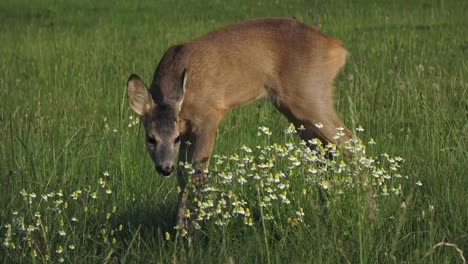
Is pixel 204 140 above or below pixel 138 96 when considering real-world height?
below

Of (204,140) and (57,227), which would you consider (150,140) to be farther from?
(57,227)

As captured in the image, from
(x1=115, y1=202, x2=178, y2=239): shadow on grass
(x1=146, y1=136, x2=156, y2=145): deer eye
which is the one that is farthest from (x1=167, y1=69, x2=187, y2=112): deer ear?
(x1=115, y1=202, x2=178, y2=239): shadow on grass

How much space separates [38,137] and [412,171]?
253 centimetres

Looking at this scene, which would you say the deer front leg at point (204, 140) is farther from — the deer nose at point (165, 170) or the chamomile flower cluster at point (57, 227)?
the chamomile flower cluster at point (57, 227)

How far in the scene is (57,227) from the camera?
4676 millimetres

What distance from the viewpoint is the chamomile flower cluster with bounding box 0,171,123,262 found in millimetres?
4320

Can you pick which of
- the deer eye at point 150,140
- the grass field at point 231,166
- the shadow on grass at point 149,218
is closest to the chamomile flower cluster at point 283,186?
the grass field at point 231,166

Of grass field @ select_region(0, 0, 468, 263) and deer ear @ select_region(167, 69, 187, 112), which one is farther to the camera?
deer ear @ select_region(167, 69, 187, 112)

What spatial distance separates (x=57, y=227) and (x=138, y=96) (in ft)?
3.95

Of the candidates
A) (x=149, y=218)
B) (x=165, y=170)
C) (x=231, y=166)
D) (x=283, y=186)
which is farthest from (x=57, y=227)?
(x=231, y=166)

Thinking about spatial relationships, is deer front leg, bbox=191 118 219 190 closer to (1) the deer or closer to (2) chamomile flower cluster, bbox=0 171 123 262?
(1) the deer

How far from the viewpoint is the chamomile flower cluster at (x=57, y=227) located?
4320mm

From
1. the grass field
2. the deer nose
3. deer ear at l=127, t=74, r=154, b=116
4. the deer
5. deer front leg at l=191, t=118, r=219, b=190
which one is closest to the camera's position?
the grass field

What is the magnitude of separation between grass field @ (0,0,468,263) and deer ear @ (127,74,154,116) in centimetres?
15
